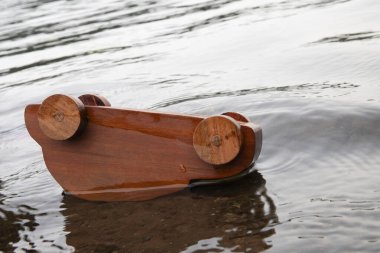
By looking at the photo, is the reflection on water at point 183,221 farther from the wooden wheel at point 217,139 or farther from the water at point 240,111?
the wooden wheel at point 217,139

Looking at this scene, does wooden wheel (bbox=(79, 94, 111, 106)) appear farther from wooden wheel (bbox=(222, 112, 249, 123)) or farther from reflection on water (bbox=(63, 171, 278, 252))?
wooden wheel (bbox=(222, 112, 249, 123))

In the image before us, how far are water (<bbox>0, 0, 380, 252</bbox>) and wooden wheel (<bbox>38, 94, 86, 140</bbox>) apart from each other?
45cm

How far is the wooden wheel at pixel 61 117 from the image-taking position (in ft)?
10.9

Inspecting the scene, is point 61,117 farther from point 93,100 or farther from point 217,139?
point 217,139

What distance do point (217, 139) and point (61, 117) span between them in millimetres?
940

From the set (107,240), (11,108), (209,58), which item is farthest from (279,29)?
(107,240)

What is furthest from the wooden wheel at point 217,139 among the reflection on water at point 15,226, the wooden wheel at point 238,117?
the reflection on water at point 15,226

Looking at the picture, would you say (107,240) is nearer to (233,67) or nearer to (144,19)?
(233,67)

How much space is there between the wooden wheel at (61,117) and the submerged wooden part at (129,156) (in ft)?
0.27

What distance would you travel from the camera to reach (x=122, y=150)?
3.39m

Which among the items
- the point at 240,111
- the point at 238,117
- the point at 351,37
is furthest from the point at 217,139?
the point at 351,37

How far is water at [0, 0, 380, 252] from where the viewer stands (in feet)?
9.54

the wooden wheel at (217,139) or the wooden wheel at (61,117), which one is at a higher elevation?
the wooden wheel at (61,117)

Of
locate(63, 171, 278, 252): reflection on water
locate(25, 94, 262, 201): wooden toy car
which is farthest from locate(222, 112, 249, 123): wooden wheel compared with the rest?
locate(63, 171, 278, 252): reflection on water
